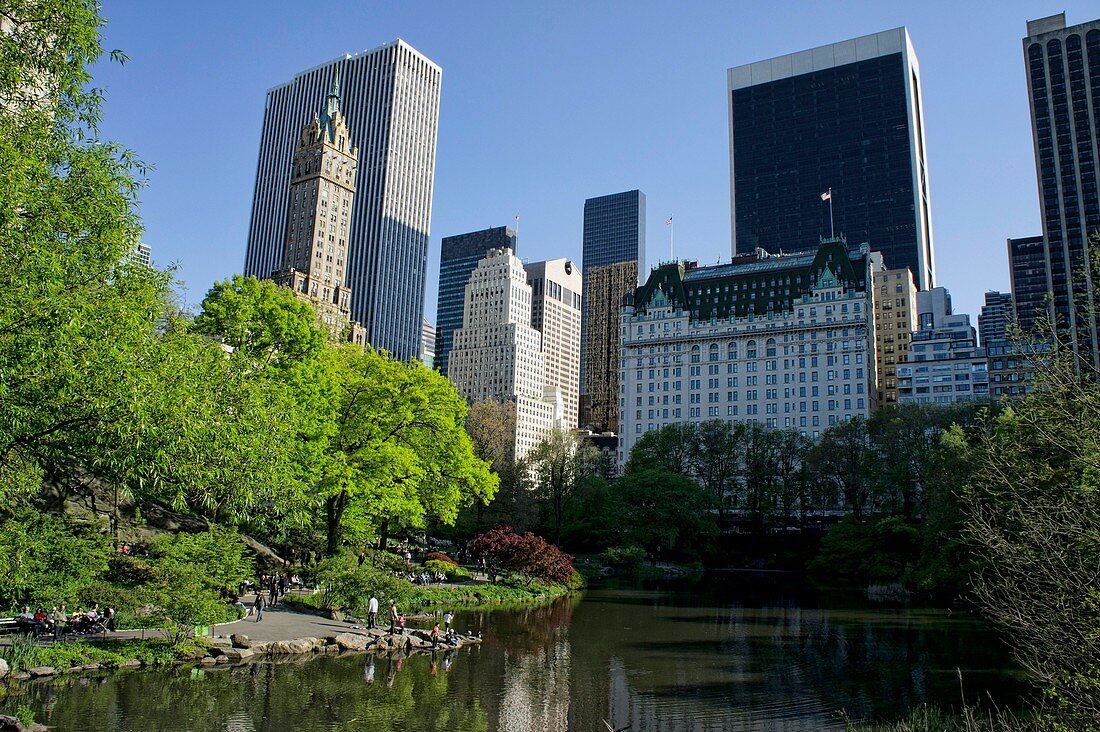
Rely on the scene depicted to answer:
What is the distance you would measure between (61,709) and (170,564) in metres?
9.77

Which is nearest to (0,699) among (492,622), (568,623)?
(492,622)

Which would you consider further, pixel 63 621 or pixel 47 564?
pixel 63 621

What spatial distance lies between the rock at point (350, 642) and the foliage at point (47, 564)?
30.3 ft

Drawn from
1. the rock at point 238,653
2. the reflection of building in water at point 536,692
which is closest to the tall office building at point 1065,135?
the reflection of building in water at point 536,692

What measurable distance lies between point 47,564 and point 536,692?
58.6ft

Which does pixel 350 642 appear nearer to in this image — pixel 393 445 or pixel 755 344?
pixel 393 445

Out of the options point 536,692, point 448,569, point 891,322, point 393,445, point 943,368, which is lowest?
point 536,692

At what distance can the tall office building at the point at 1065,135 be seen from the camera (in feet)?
548

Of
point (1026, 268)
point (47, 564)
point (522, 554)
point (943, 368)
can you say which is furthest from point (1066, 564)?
point (1026, 268)

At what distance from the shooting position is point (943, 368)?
6142 inches

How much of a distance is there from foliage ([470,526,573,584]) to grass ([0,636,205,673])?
29114 mm

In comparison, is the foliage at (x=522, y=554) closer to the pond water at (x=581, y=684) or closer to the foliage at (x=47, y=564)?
the pond water at (x=581, y=684)

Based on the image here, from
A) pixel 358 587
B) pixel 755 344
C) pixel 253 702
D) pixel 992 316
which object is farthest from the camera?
pixel 992 316

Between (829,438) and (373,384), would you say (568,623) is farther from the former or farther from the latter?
(829,438)
